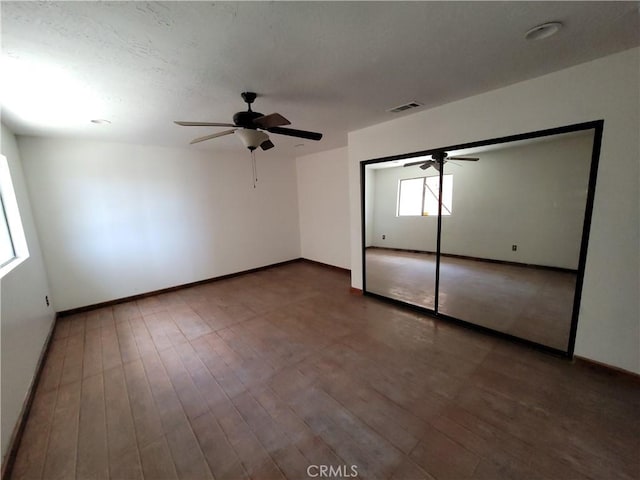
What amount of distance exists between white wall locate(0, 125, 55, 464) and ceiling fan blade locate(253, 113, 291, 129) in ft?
7.99

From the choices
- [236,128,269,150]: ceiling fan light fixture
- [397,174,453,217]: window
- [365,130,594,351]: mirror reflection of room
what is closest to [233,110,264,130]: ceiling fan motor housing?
[236,128,269,150]: ceiling fan light fixture

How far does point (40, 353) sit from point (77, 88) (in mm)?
2723

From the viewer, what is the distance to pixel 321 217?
230 inches

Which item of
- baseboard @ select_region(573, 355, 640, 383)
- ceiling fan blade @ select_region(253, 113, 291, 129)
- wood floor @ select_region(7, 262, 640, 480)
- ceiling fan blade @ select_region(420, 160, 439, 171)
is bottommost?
wood floor @ select_region(7, 262, 640, 480)

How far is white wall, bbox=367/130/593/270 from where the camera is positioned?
246 centimetres

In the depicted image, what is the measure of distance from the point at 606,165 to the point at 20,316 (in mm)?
5268

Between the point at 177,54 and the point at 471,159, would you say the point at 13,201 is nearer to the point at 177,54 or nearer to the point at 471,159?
the point at 177,54

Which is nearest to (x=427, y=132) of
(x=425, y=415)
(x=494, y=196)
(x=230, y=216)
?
(x=494, y=196)

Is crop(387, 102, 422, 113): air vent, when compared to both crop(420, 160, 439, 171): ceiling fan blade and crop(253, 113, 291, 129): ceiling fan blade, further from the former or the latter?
crop(253, 113, 291, 129): ceiling fan blade

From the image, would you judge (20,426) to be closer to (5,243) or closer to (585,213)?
(5,243)

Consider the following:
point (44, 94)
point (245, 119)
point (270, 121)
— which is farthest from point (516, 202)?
point (44, 94)

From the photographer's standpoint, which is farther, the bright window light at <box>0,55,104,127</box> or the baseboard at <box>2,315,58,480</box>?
the bright window light at <box>0,55,104,127</box>

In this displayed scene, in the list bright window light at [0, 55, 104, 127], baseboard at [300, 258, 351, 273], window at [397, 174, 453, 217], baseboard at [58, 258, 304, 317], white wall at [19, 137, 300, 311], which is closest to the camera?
bright window light at [0, 55, 104, 127]

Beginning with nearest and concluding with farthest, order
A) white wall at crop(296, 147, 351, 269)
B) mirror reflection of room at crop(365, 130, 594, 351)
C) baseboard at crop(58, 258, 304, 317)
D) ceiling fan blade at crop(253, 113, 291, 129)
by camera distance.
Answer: ceiling fan blade at crop(253, 113, 291, 129)
mirror reflection of room at crop(365, 130, 594, 351)
baseboard at crop(58, 258, 304, 317)
white wall at crop(296, 147, 351, 269)
